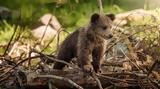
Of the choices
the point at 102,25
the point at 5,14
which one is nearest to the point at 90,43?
the point at 102,25

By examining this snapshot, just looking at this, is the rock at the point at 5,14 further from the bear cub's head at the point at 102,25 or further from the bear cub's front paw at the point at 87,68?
the bear cub's front paw at the point at 87,68

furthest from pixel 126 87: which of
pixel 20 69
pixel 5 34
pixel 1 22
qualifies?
pixel 1 22

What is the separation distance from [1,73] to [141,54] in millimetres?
1762

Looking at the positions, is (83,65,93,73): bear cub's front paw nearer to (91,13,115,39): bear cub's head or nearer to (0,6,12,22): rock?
(91,13,115,39): bear cub's head

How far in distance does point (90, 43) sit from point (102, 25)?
0.32 metres

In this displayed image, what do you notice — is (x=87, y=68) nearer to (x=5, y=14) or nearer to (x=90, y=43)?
(x=90, y=43)

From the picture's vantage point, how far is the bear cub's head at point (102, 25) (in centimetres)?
700

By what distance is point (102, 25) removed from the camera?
23.4 ft

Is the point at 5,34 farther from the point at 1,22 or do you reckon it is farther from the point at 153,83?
the point at 153,83

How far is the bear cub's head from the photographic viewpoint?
7004mm

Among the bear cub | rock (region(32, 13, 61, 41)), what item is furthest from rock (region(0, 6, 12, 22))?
the bear cub

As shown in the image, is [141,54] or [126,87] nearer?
[126,87]

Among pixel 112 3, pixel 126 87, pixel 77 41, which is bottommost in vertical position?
pixel 126 87

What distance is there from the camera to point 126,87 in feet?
21.4
